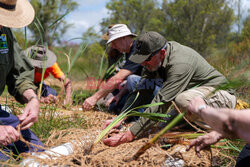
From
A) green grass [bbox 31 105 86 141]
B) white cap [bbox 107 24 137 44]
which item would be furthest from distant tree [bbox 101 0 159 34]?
green grass [bbox 31 105 86 141]

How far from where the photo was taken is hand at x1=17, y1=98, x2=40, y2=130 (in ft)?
5.06

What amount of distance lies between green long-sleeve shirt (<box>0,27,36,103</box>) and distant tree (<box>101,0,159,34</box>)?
24.0 feet

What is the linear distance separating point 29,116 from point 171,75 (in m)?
1.16

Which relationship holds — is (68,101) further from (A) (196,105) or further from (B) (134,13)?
(B) (134,13)

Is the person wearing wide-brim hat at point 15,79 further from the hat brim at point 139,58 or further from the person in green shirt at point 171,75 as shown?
the hat brim at point 139,58

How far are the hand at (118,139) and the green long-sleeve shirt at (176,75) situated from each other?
5cm

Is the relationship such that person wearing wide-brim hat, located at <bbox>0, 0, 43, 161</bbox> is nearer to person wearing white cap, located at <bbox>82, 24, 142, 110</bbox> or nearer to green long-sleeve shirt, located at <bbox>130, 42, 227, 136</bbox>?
green long-sleeve shirt, located at <bbox>130, 42, 227, 136</bbox>

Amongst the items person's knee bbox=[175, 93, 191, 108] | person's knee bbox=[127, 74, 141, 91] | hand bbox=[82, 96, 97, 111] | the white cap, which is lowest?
hand bbox=[82, 96, 97, 111]

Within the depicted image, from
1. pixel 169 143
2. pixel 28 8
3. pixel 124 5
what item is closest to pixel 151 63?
pixel 169 143

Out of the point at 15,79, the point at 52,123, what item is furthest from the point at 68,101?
the point at 15,79

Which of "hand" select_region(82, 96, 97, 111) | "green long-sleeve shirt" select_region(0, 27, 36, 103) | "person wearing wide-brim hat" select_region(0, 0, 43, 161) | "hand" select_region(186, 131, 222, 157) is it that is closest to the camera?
"hand" select_region(186, 131, 222, 157)

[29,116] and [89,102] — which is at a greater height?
[29,116]

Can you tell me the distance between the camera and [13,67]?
1.82 metres

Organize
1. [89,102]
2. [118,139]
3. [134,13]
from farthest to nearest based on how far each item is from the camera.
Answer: [134,13] → [89,102] → [118,139]
